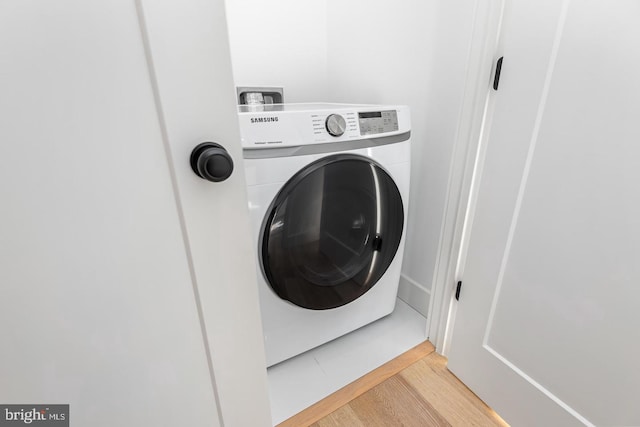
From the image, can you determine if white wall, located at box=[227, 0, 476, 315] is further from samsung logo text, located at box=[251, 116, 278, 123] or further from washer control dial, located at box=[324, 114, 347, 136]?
samsung logo text, located at box=[251, 116, 278, 123]

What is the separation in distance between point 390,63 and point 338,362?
1206 mm

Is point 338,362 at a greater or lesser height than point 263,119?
lesser

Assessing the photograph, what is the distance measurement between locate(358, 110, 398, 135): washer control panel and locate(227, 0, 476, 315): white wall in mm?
202

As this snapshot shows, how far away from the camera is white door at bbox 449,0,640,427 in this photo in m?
0.59

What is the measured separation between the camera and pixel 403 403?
38.5 inches

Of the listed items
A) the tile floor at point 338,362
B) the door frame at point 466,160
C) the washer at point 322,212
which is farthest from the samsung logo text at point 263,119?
the tile floor at point 338,362

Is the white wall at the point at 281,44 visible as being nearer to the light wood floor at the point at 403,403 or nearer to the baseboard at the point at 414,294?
the baseboard at the point at 414,294

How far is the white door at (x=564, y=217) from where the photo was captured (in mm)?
592

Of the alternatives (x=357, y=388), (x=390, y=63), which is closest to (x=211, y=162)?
(x=357, y=388)

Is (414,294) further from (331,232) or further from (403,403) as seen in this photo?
(331,232)

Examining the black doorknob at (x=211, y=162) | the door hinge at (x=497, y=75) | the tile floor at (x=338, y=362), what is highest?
the door hinge at (x=497, y=75)

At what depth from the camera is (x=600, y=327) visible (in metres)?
0.66

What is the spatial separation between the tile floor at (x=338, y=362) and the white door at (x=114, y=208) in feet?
1.90

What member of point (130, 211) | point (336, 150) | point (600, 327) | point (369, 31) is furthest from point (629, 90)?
point (369, 31)
